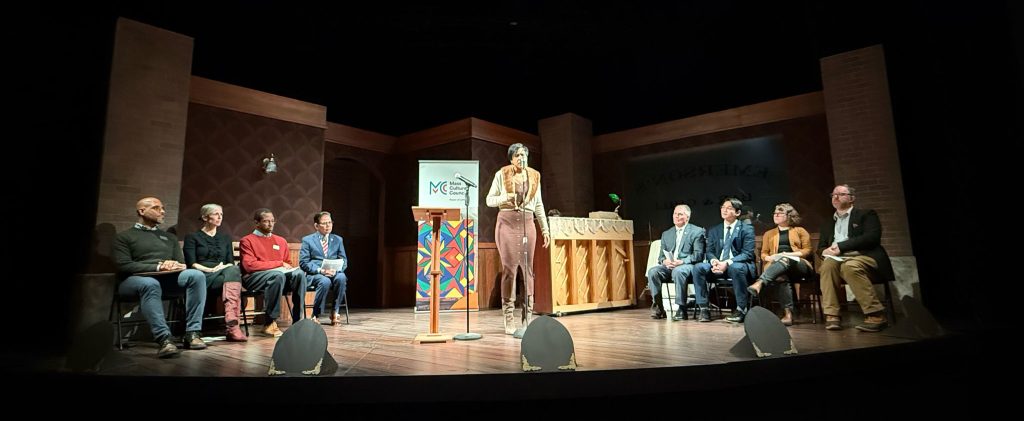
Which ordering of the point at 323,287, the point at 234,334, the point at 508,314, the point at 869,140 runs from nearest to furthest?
1. the point at 234,334
2. the point at 508,314
3. the point at 323,287
4. the point at 869,140

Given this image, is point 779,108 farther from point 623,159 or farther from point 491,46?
point 491,46

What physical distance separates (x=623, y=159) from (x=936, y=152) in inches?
151

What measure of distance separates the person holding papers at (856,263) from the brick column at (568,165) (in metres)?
3.73

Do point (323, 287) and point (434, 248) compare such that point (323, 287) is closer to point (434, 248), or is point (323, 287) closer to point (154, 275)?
point (154, 275)

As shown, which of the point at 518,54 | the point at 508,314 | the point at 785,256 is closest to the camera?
the point at 508,314

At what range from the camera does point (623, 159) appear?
755cm

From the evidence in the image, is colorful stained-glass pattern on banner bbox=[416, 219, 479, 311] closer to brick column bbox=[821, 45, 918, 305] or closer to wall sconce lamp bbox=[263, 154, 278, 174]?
wall sconce lamp bbox=[263, 154, 278, 174]

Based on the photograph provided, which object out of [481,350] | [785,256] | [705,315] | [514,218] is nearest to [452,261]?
[514,218]

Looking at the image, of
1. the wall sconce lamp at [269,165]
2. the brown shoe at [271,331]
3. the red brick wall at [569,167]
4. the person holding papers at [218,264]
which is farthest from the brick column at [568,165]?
the person holding papers at [218,264]

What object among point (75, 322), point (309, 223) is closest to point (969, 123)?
point (309, 223)

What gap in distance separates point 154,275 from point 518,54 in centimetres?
491

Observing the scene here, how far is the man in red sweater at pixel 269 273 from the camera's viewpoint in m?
4.16

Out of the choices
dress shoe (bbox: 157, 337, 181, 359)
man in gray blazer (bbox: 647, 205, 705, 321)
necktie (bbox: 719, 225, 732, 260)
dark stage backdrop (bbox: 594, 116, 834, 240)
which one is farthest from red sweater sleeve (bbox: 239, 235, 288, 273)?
dark stage backdrop (bbox: 594, 116, 834, 240)

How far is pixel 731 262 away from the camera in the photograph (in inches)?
180
